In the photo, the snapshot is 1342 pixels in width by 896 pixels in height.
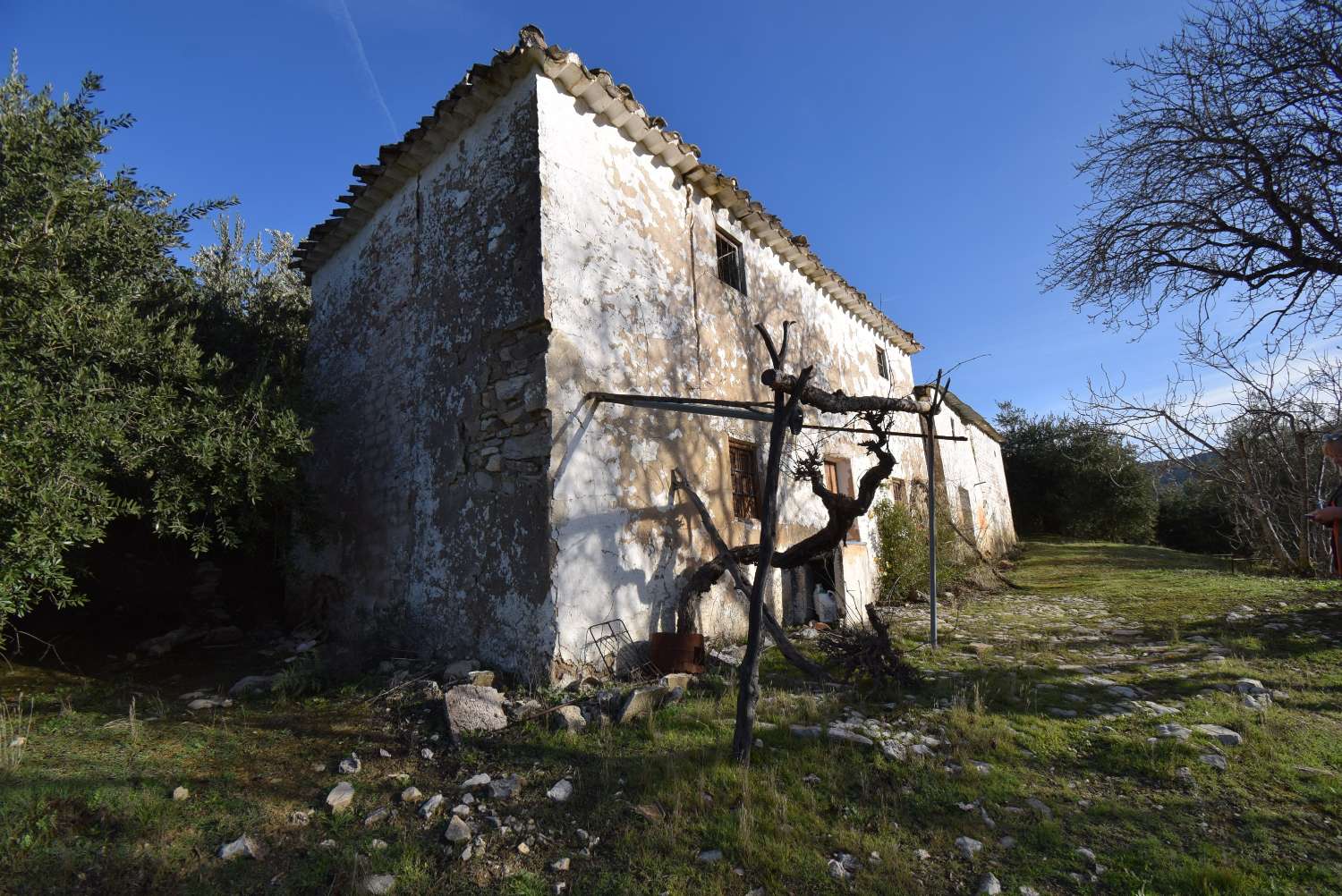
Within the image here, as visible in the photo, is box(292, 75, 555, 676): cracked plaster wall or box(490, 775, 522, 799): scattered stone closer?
box(490, 775, 522, 799): scattered stone

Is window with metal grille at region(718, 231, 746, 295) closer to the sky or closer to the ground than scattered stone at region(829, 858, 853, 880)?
closer to the sky

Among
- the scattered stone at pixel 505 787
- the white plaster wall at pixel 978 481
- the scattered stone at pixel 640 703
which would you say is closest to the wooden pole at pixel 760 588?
the scattered stone at pixel 640 703

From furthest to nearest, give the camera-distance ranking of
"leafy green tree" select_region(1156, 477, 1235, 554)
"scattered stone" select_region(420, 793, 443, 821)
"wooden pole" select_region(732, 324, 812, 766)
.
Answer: "leafy green tree" select_region(1156, 477, 1235, 554) → "wooden pole" select_region(732, 324, 812, 766) → "scattered stone" select_region(420, 793, 443, 821)

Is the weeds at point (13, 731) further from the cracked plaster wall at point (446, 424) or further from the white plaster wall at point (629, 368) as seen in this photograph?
the white plaster wall at point (629, 368)

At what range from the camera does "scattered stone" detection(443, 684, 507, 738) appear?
415 centimetres

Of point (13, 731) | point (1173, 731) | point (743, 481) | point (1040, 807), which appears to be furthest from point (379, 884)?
point (743, 481)

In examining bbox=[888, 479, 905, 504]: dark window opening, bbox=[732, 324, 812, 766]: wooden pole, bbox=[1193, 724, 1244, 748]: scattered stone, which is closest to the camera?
bbox=[732, 324, 812, 766]: wooden pole

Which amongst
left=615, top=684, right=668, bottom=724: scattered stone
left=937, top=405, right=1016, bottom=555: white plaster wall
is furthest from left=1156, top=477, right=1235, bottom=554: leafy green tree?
left=615, top=684, right=668, bottom=724: scattered stone

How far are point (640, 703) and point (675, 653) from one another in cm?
99

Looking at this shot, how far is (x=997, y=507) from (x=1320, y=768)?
17.0m

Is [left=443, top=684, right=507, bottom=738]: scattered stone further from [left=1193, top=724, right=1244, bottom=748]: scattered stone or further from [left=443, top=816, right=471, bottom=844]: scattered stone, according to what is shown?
[left=1193, top=724, right=1244, bottom=748]: scattered stone

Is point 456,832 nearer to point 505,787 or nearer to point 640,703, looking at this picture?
point 505,787

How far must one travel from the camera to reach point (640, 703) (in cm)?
443

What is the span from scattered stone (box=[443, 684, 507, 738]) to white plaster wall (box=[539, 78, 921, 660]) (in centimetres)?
69
